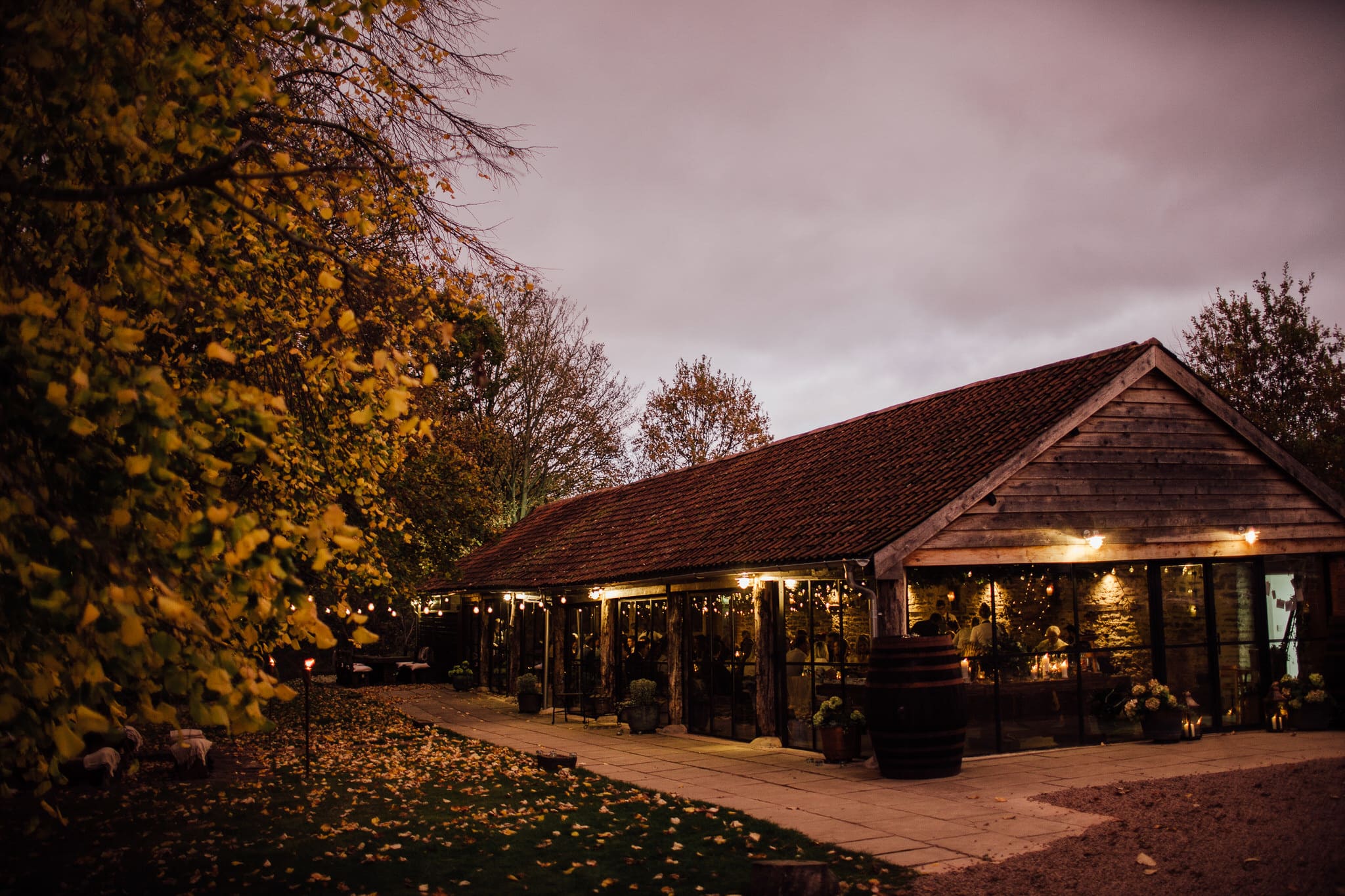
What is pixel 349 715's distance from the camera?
21.4 metres

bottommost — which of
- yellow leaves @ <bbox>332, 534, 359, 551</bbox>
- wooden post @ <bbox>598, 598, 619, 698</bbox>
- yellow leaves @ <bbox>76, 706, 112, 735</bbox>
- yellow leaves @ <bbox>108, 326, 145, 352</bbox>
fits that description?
wooden post @ <bbox>598, 598, 619, 698</bbox>

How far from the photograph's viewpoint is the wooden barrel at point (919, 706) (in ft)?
38.1

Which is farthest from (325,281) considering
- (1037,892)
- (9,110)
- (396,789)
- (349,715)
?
(349,715)

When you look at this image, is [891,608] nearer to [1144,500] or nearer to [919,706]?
[919,706]

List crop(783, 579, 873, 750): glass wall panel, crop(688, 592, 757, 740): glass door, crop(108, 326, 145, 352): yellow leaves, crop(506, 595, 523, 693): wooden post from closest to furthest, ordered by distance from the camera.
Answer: crop(108, 326, 145, 352): yellow leaves → crop(783, 579, 873, 750): glass wall panel → crop(688, 592, 757, 740): glass door → crop(506, 595, 523, 693): wooden post

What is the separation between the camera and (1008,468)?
13188 mm

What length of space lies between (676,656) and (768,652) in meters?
3.00

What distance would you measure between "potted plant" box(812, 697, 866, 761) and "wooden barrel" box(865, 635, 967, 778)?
130 centimetres

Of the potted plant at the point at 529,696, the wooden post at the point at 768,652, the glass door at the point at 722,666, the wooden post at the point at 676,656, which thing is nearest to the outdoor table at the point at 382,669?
the potted plant at the point at 529,696

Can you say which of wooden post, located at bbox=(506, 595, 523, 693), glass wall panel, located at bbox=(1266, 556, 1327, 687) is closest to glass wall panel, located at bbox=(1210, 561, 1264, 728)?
glass wall panel, located at bbox=(1266, 556, 1327, 687)

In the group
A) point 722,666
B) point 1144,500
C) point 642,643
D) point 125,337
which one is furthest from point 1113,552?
point 125,337

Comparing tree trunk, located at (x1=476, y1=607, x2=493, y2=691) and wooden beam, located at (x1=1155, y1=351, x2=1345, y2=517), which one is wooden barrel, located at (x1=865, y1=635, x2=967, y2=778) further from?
tree trunk, located at (x1=476, y1=607, x2=493, y2=691)

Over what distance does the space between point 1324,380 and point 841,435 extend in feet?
82.6

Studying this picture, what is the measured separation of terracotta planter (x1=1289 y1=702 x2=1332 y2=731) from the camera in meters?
14.3
